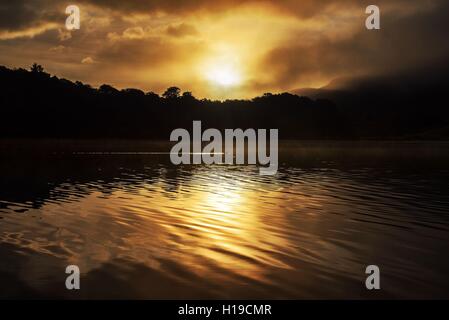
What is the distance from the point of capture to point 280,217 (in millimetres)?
23500

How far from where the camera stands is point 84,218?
2286cm

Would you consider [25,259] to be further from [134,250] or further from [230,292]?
[230,292]

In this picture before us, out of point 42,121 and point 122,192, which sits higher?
point 42,121

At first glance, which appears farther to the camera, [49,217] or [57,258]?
[49,217]

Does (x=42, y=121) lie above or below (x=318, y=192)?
above

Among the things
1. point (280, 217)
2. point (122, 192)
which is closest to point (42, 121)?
point (122, 192)

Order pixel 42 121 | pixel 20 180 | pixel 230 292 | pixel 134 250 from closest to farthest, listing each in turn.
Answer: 1. pixel 230 292
2. pixel 134 250
3. pixel 20 180
4. pixel 42 121

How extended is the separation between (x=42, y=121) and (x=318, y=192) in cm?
18223

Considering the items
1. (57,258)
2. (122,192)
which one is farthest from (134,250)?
(122,192)

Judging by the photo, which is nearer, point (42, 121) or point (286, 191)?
point (286, 191)
